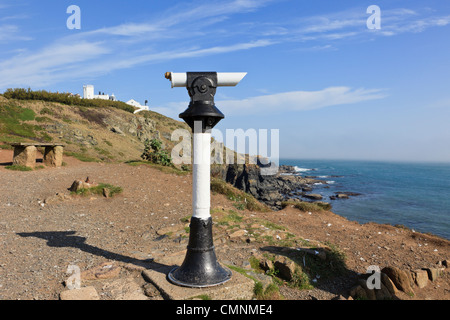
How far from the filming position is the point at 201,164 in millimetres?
4012

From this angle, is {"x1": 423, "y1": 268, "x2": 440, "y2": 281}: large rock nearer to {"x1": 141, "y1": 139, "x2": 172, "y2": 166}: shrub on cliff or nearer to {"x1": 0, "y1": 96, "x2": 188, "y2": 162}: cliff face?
{"x1": 141, "y1": 139, "x2": 172, "y2": 166}: shrub on cliff

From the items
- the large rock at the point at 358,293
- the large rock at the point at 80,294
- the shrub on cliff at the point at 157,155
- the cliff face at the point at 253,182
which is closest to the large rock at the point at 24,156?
the shrub on cliff at the point at 157,155

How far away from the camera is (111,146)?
32594 millimetres

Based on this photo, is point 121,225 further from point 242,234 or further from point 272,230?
point 272,230

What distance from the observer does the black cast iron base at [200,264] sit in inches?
157

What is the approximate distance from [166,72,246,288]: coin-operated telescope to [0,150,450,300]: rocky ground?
0.59 meters

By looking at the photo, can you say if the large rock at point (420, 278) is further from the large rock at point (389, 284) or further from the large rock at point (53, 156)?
the large rock at point (53, 156)

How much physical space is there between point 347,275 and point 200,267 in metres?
3.48

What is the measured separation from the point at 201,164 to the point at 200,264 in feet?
4.37

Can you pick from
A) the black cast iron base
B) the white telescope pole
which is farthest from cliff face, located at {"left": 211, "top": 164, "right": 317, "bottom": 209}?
the white telescope pole

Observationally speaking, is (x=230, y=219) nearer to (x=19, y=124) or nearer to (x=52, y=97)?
(x=19, y=124)
